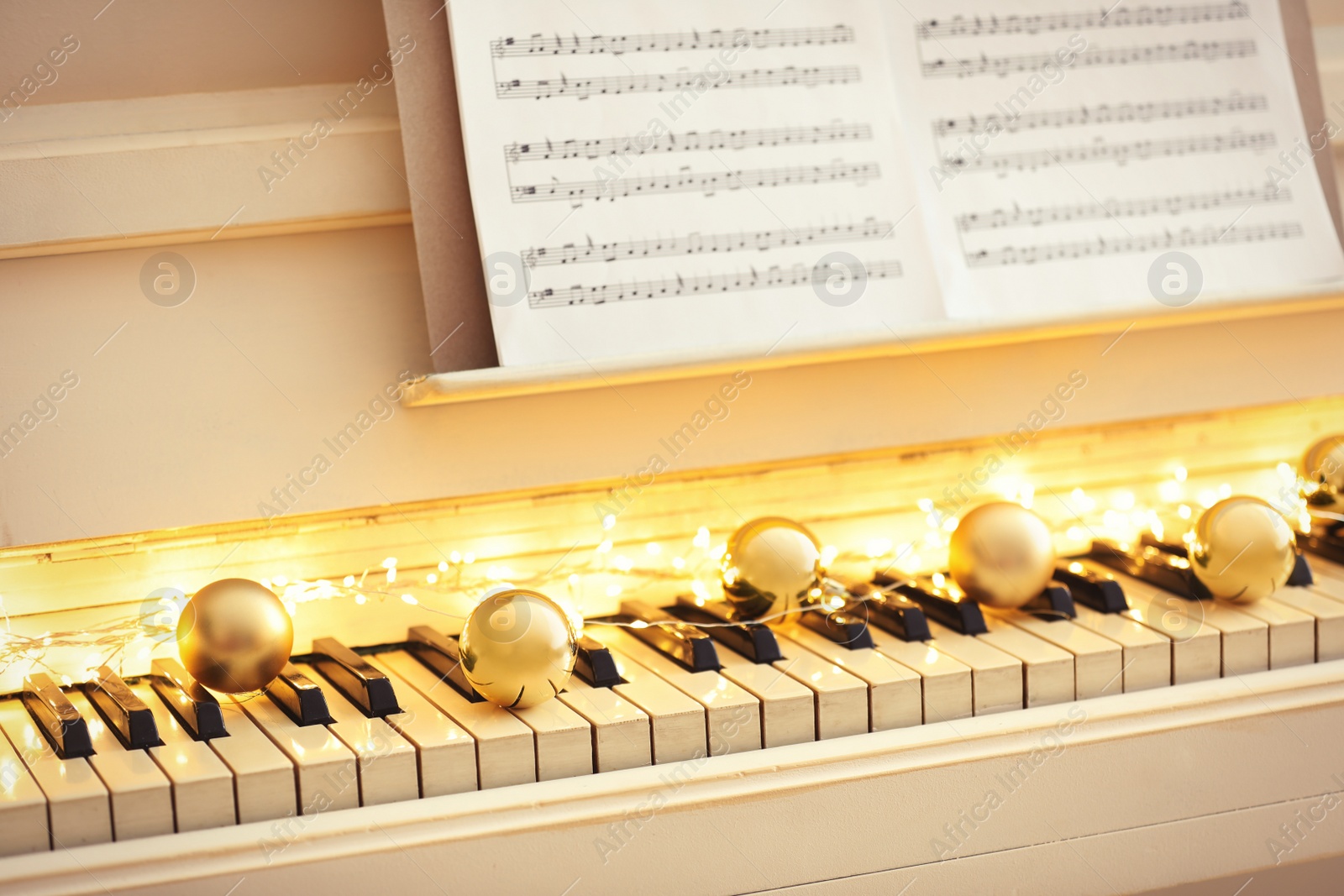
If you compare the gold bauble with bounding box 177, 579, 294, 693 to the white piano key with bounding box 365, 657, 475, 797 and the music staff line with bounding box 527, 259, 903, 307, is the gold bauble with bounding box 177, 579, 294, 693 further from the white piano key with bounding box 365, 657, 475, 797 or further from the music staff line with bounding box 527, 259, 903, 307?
the music staff line with bounding box 527, 259, 903, 307

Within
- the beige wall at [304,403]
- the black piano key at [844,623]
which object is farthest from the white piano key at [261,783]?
the black piano key at [844,623]

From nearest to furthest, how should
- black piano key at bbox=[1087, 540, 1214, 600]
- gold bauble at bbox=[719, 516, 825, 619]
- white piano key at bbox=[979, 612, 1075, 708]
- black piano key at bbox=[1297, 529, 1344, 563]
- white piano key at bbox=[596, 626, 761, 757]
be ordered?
white piano key at bbox=[596, 626, 761, 757]
white piano key at bbox=[979, 612, 1075, 708]
gold bauble at bbox=[719, 516, 825, 619]
black piano key at bbox=[1087, 540, 1214, 600]
black piano key at bbox=[1297, 529, 1344, 563]

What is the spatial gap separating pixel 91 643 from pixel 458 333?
24.2 inches

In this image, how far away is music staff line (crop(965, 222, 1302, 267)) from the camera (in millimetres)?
1722

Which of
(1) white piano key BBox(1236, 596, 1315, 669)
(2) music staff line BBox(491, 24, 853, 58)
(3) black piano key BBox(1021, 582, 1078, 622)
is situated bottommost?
(1) white piano key BBox(1236, 596, 1315, 669)

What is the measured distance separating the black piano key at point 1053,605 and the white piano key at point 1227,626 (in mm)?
117

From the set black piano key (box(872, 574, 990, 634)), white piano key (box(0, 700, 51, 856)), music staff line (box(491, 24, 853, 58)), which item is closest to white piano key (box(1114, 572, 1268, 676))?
black piano key (box(872, 574, 990, 634))

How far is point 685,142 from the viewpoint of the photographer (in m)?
1.61

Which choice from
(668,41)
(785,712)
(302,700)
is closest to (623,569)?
(785,712)

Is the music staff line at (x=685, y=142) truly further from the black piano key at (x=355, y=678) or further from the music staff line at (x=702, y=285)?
the black piano key at (x=355, y=678)

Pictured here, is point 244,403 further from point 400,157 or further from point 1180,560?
point 1180,560

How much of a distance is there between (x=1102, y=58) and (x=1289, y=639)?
91 cm

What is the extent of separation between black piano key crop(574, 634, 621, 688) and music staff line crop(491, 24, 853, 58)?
2.61 ft

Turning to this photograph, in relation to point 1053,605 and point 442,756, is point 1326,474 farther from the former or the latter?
point 442,756
